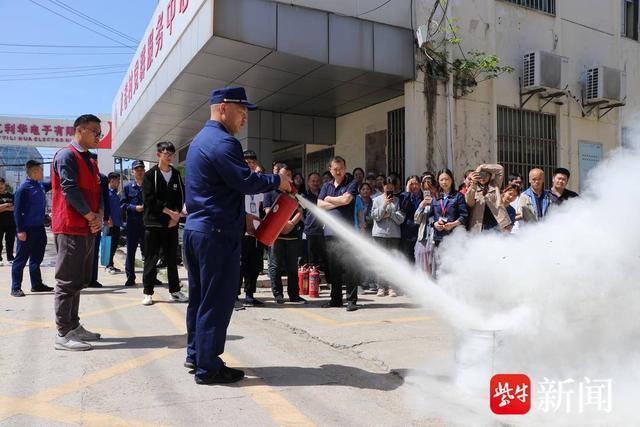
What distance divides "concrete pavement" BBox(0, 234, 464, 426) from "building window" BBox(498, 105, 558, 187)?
646 cm

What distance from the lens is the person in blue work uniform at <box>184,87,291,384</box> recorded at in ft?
11.6

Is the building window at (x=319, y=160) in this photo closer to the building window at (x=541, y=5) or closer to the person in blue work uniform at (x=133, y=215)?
the building window at (x=541, y=5)

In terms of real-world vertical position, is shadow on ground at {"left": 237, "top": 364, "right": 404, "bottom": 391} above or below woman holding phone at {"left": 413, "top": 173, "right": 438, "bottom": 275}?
below

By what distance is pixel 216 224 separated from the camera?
11.7 feet

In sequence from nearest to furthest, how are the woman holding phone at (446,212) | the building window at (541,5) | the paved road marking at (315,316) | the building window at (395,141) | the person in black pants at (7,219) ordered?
1. the paved road marking at (315,316)
2. the woman holding phone at (446,212)
3. the building window at (395,141)
4. the building window at (541,5)
5. the person in black pants at (7,219)

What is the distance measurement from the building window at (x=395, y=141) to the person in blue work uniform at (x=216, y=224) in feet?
25.5

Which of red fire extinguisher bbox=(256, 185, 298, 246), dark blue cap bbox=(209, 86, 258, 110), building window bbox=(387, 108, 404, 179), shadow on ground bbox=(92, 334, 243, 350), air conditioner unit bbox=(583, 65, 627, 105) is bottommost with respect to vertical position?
shadow on ground bbox=(92, 334, 243, 350)

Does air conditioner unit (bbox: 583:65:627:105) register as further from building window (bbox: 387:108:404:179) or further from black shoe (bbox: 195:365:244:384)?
black shoe (bbox: 195:365:244:384)

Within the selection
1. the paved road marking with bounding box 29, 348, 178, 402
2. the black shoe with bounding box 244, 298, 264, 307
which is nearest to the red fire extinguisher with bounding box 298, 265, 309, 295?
the black shoe with bounding box 244, 298, 264, 307

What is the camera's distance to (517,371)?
134 inches

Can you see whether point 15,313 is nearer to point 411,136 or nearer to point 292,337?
point 292,337

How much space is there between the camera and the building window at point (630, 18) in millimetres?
13953

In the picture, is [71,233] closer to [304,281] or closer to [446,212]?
[304,281]

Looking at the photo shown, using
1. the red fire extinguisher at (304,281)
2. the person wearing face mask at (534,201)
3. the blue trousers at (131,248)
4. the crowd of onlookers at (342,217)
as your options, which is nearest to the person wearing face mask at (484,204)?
the crowd of onlookers at (342,217)
